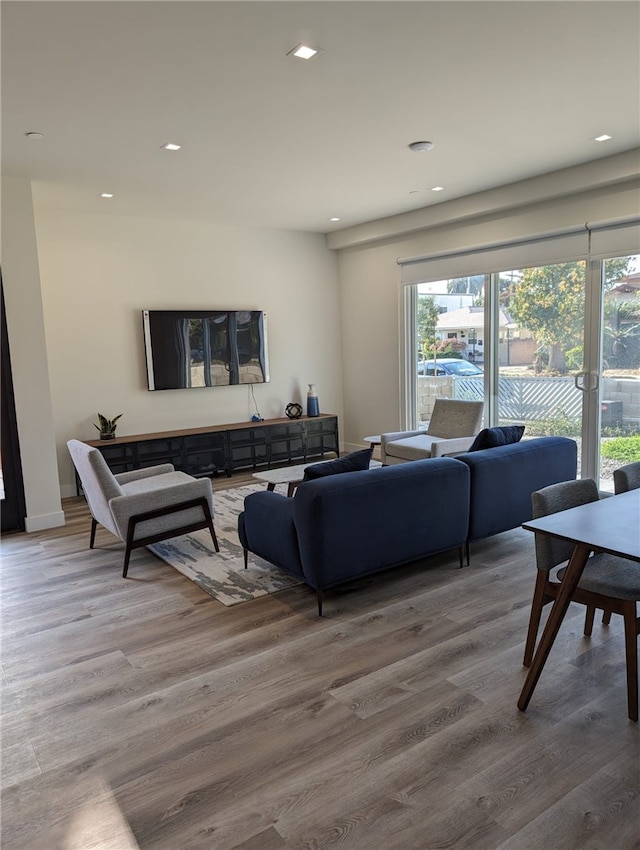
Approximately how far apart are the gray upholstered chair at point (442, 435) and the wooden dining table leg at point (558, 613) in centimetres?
319

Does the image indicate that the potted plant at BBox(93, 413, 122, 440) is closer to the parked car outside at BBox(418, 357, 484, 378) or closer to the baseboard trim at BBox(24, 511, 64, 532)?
the baseboard trim at BBox(24, 511, 64, 532)

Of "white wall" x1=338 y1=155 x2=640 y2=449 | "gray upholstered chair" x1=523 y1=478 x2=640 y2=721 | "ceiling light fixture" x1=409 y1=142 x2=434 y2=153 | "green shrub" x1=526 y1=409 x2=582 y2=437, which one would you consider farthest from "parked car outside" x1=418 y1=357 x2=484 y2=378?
"gray upholstered chair" x1=523 y1=478 x2=640 y2=721

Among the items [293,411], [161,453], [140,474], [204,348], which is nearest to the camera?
[140,474]

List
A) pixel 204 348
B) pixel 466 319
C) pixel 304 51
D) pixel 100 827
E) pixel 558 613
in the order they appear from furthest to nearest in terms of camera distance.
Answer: pixel 204 348, pixel 466 319, pixel 304 51, pixel 558 613, pixel 100 827

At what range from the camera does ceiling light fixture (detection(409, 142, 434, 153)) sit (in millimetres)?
4090

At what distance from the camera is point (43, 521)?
16.0 ft

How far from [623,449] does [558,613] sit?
126 inches

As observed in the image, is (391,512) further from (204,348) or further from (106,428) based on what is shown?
(204,348)

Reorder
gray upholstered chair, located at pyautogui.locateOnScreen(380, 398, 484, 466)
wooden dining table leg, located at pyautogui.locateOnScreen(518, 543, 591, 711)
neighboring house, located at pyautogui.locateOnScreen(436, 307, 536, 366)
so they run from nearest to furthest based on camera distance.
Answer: wooden dining table leg, located at pyautogui.locateOnScreen(518, 543, 591, 711) < gray upholstered chair, located at pyautogui.locateOnScreen(380, 398, 484, 466) < neighboring house, located at pyautogui.locateOnScreen(436, 307, 536, 366)

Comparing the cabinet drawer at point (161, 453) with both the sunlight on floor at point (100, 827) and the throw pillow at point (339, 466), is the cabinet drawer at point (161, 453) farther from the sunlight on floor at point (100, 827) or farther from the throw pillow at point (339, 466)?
the sunlight on floor at point (100, 827)

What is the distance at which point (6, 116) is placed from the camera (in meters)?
3.32

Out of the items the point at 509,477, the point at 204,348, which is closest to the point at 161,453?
the point at 204,348

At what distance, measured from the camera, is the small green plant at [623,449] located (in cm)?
482

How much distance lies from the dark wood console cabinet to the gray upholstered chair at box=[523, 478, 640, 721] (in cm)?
438
